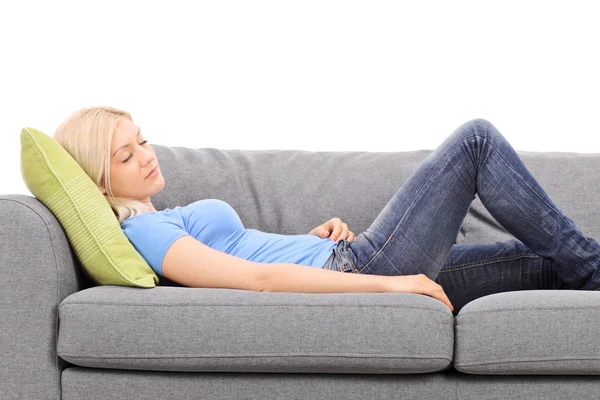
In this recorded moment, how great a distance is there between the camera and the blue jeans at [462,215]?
229 cm

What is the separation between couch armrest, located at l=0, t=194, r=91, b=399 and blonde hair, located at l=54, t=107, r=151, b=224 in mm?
286

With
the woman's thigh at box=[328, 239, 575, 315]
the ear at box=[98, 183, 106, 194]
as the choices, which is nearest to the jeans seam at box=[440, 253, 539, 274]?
the woman's thigh at box=[328, 239, 575, 315]

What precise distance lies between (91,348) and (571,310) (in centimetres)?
125

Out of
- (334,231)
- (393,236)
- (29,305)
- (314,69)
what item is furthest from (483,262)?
(29,305)

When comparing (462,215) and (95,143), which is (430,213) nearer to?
(462,215)

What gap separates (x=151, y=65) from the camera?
3.49 metres

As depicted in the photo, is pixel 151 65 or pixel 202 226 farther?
pixel 151 65

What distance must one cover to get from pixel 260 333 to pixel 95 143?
2.67ft

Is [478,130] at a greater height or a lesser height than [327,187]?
greater

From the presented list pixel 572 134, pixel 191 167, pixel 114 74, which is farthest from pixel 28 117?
pixel 572 134

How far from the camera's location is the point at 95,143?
7.98 ft

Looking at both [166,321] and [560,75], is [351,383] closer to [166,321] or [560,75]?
[166,321]

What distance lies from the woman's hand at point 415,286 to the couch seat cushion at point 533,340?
164 millimetres

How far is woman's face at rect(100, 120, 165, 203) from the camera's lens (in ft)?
8.04
